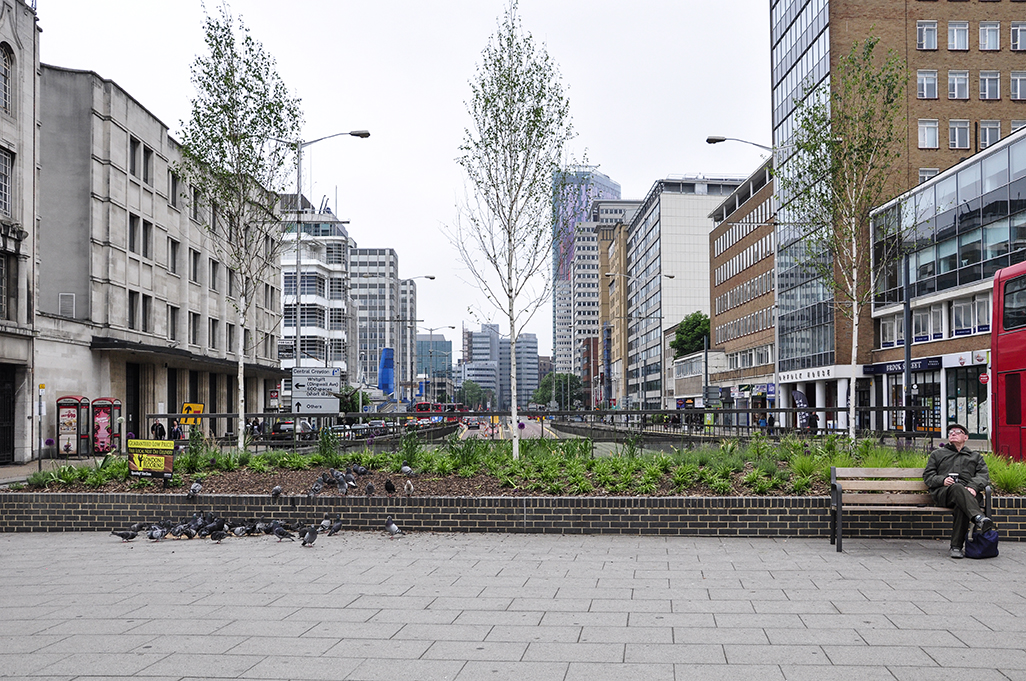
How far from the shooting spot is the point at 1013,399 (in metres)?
18.8

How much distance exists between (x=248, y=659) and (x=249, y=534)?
644 cm

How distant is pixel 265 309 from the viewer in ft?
212

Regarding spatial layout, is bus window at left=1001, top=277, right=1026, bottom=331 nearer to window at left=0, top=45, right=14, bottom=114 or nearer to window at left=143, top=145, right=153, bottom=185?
window at left=0, top=45, right=14, bottom=114

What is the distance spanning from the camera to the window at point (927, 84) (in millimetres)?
54375

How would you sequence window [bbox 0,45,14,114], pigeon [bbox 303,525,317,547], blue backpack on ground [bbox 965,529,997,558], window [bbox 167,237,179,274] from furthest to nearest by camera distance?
1. window [bbox 167,237,179,274]
2. window [bbox 0,45,14,114]
3. pigeon [bbox 303,525,317,547]
4. blue backpack on ground [bbox 965,529,997,558]

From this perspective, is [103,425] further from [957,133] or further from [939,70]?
[939,70]

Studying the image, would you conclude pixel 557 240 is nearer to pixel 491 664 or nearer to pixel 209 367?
pixel 491 664

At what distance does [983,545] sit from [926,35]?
53.5m

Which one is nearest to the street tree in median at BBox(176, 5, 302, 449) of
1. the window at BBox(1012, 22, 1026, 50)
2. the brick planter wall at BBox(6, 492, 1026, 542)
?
the brick planter wall at BBox(6, 492, 1026, 542)

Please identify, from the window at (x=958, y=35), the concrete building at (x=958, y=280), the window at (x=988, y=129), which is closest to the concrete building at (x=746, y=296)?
the window at (x=958, y=35)

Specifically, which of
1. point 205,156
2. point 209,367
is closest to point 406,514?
point 205,156

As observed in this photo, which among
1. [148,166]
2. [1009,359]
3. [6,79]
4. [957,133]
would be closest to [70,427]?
[6,79]

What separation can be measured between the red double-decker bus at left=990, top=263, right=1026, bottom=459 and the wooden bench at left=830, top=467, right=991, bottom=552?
9476 millimetres

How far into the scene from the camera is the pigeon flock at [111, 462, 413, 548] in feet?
39.0
